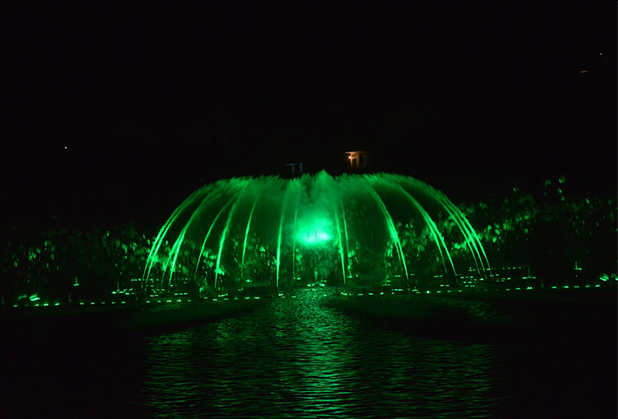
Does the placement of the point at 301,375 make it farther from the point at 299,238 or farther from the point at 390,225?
the point at 390,225

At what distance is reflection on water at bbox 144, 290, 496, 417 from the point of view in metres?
9.34

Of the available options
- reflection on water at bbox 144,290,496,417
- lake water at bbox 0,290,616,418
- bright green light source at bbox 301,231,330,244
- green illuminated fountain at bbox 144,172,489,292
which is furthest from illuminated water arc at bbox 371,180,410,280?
lake water at bbox 0,290,616,418

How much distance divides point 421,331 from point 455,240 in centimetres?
2315

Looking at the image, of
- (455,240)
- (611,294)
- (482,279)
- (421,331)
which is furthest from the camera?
(455,240)

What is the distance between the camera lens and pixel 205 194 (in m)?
30.5

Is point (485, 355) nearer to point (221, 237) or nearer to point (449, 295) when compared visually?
point (449, 295)

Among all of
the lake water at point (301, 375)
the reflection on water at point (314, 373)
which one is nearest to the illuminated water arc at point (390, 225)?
the reflection on water at point (314, 373)

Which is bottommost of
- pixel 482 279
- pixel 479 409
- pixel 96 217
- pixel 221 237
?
pixel 479 409

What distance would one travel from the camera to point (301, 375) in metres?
11.2

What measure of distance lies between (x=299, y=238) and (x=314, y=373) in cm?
1616

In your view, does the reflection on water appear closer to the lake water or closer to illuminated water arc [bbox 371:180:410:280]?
the lake water

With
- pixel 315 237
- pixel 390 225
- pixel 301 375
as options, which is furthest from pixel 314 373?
pixel 390 225

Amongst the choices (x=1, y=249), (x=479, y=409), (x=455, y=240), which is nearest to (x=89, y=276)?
(x=1, y=249)

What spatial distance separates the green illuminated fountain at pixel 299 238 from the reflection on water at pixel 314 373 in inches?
421
